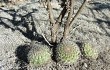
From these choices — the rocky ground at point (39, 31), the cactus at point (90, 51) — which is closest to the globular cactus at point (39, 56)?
the rocky ground at point (39, 31)

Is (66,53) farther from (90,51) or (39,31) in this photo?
(39,31)

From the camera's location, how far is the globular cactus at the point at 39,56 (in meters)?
→ 5.49

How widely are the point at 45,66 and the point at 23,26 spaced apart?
1.89 metres

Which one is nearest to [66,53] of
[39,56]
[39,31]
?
[39,56]

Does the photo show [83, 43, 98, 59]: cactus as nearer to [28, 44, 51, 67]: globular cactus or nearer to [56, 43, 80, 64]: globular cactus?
[56, 43, 80, 64]: globular cactus

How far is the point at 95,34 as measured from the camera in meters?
6.87

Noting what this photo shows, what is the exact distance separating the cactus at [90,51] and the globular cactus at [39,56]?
73cm

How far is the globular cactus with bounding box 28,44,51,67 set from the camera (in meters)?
5.49

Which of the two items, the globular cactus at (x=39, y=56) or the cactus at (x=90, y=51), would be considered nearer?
the globular cactus at (x=39, y=56)

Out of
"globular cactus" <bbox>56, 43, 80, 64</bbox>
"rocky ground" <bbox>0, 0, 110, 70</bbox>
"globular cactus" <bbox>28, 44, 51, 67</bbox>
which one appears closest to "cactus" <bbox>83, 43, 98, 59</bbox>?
"rocky ground" <bbox>0, 0, 110, 70</bbox>

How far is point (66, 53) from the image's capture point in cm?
548

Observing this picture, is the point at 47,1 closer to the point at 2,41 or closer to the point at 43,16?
the point at 2,41

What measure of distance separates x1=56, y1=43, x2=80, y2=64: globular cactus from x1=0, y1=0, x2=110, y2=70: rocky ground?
14cm

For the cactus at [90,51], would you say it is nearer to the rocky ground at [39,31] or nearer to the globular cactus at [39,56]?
the rocky ground at [39,31]
